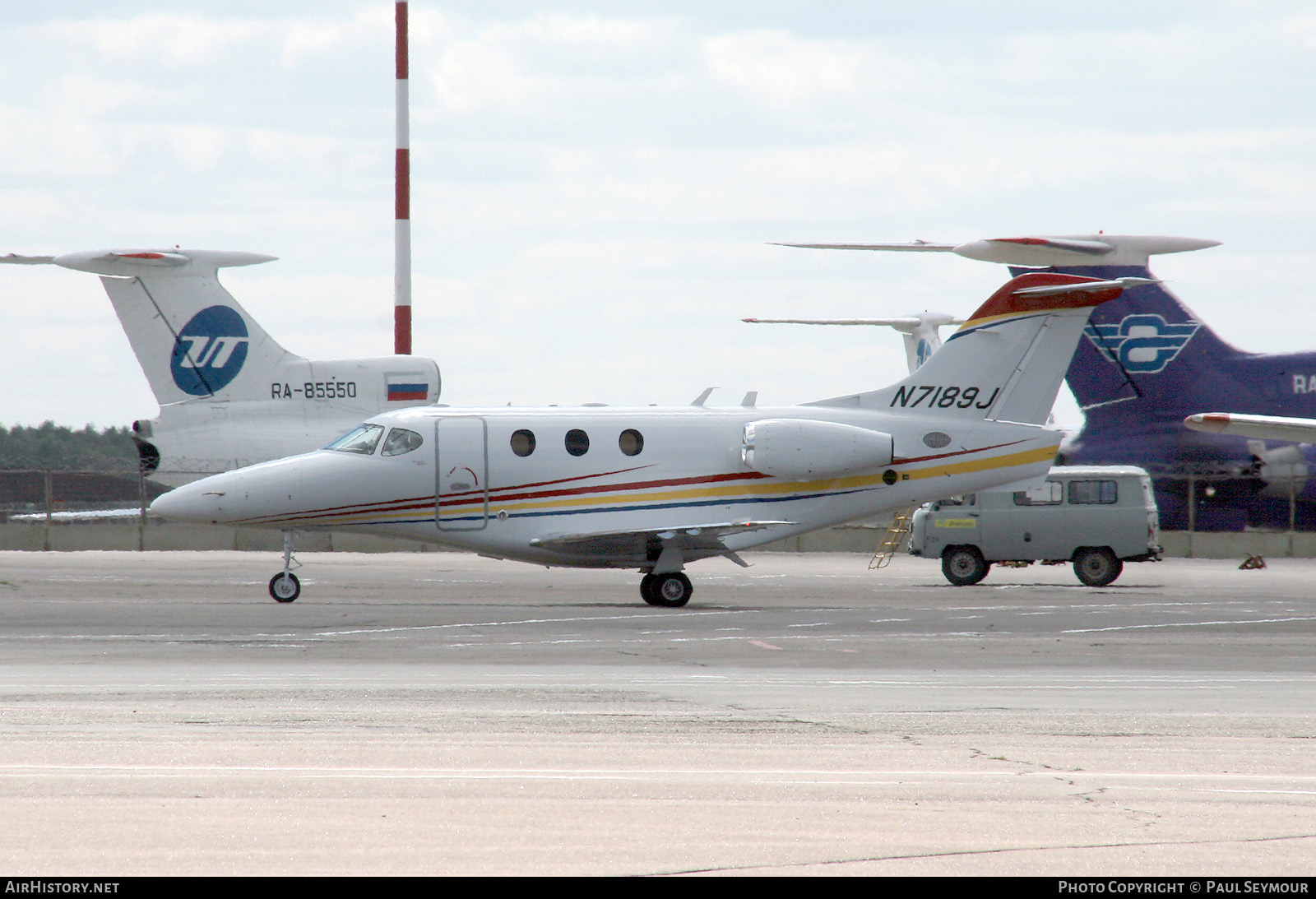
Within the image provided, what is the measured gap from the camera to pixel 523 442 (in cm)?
2262

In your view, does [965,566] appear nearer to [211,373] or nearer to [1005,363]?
[1005,363]

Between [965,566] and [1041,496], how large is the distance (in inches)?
79.6

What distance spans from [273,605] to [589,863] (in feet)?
54.0

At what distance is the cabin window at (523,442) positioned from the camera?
22562mm

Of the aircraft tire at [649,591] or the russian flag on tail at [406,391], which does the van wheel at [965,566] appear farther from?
the russian flag on tail at [406,391]

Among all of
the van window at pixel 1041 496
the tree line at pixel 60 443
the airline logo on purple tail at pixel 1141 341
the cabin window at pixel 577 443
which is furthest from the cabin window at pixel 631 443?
the tree line at pixel 60 443

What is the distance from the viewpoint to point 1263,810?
6988 millimetres

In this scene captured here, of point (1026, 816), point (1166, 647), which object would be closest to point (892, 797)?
point (1026, 816)

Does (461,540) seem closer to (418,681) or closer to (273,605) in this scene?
(273,605)

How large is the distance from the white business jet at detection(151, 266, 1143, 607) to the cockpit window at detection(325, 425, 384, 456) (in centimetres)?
3

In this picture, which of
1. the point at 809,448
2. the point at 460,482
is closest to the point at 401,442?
the point at 460,482

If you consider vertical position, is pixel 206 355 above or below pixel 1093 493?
above

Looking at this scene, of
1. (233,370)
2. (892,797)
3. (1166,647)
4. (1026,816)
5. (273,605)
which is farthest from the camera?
(233,370)

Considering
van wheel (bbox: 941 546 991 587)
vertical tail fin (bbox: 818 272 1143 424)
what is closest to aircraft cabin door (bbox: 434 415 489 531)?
vertical tail fin (bbox: 818 272 1143 424)
